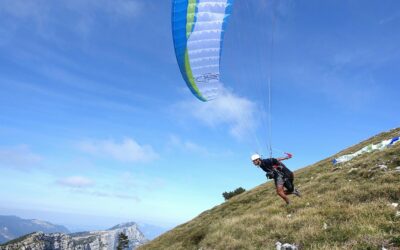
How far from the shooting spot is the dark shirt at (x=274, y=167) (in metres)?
14.8

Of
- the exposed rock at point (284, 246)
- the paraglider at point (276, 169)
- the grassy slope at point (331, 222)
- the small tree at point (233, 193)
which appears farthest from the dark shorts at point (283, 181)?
the small tree at point (233, 193)

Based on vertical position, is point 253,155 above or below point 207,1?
Answer: below

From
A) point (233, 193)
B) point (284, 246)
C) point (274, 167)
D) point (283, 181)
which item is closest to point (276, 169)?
point (274, 167)

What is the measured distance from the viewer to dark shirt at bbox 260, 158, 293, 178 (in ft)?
48.5

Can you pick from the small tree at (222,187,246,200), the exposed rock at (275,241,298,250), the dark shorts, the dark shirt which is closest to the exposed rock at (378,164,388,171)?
the dark shorts

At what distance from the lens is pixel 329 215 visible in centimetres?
1206

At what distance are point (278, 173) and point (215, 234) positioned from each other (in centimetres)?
336

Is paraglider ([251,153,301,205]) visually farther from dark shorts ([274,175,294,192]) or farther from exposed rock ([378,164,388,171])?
exposed rock ([378,164,388,171])

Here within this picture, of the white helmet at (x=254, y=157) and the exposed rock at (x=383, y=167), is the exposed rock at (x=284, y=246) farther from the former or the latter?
the exposed rock at (x=383, y=167)

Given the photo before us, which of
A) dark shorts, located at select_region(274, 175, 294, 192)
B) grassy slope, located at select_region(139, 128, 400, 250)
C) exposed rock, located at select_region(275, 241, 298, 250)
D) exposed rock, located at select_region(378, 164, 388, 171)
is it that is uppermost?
exposed rock, located at select_region(378, 164, 388, 171)

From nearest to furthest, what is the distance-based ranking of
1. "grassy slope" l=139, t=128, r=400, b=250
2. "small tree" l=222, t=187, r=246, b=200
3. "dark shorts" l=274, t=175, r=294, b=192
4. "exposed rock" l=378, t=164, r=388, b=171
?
1. "grassy slope" l=139, t=128, r=400, b=250
2. "dark shorts" l=274, t=175, r=294, b=192
3. "exposed rock" l=378, t=164, r=388, b=171
4. "small tree" l=222, t=187, r=246, b=200

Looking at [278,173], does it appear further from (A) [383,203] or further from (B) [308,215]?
(A) [383,203]

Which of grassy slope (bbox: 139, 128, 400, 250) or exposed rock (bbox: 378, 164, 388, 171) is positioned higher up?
exposed rock (bbox: 378, 164, 388, 171)

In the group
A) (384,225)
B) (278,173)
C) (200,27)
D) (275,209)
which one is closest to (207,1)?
(200,27)
